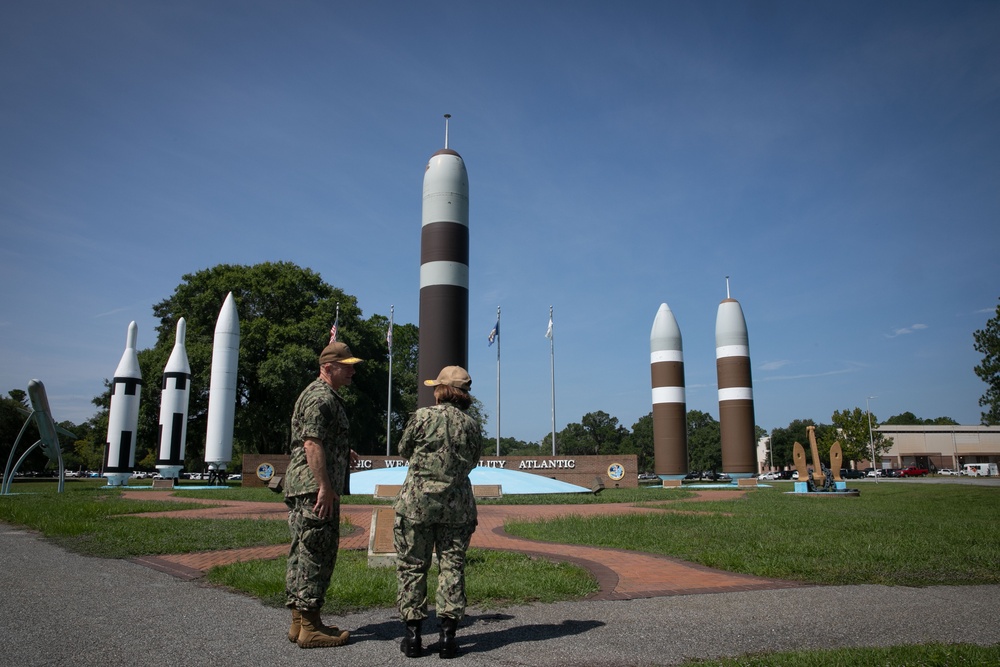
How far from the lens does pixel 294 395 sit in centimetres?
3750

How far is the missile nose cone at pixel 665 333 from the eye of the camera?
118 ft

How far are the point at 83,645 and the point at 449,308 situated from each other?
17.4 metres

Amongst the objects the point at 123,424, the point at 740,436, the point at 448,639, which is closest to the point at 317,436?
the point at 448,639

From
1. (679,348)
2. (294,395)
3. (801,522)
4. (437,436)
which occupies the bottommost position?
(801,522)

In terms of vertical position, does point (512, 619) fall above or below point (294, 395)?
below

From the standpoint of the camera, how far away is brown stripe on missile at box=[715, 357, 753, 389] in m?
34.8

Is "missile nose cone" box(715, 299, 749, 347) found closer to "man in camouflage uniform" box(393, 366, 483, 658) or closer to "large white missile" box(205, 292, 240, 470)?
"large white missile" box(205, 292, 240, 470)

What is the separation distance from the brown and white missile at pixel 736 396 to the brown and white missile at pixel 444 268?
18.3m

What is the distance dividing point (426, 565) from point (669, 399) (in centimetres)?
3300

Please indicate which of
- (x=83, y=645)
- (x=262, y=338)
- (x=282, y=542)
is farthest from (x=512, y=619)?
(x=262, y=338)

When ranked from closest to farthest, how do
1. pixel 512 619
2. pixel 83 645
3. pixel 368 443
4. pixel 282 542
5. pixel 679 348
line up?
1. pixel 83 645
2. pixel 512 619
3. pixel 282 542
4. pixel 679 348
5. pixel 368 443

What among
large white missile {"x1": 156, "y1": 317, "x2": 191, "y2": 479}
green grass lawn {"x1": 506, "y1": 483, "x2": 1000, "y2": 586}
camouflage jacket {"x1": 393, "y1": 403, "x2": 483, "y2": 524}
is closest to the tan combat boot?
camouflage jacket {"x1": 393, "y1": 403, "x2": 483, "y2": 524}

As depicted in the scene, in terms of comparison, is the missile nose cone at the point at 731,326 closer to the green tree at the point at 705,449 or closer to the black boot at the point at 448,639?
the black boot at the point at 448,639

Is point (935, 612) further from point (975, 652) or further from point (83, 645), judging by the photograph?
point (83, 645)
